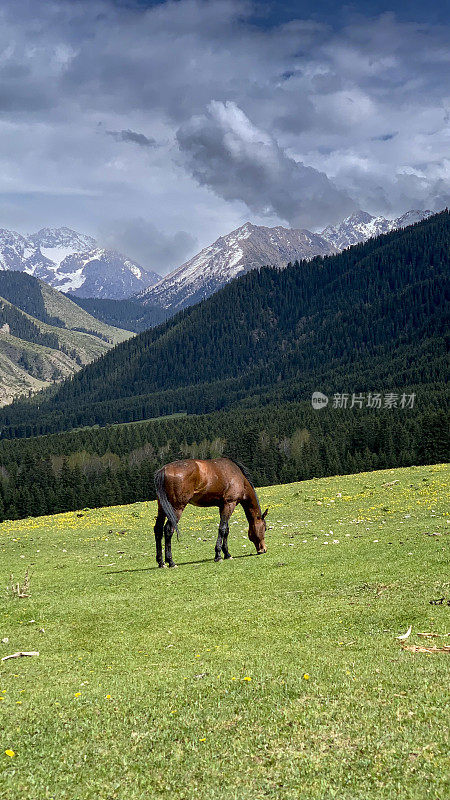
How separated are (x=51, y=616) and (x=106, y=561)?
1115 cm

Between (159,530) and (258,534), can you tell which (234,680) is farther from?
(258,534)

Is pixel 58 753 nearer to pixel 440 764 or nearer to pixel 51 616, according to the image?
pixel 440 764

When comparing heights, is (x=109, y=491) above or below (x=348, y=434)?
below

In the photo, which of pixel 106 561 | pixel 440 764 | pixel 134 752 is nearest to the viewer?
pixel 440 764

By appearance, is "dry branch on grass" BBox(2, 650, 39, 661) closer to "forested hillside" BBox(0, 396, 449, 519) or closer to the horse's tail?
the horse's tail

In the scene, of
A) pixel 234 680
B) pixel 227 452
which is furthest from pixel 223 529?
pixel 227 452

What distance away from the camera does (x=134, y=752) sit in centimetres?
774

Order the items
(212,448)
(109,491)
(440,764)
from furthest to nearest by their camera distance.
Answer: (212,448), (109,491), (440,764)

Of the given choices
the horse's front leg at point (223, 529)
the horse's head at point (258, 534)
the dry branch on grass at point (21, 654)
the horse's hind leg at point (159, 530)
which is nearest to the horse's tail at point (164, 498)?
the horse's hind leg at point (159, 530)

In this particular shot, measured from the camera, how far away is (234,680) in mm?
10016

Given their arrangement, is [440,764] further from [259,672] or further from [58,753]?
[58,753]

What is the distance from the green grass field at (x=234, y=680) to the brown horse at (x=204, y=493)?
1282mm

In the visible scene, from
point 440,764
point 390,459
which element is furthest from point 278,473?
point 440,764

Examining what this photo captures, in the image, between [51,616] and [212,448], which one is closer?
[51,616]
